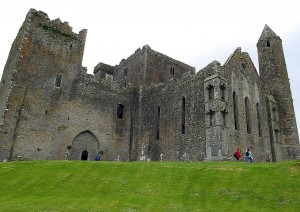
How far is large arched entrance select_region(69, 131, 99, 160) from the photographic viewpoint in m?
32.0

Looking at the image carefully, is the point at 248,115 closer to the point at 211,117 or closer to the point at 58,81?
the point at 211,117

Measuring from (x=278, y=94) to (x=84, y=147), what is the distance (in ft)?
80.6

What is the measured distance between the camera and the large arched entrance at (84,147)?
32.0 m

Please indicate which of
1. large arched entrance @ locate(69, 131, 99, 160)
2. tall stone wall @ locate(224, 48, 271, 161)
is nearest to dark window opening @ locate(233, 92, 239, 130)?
tall stone wall @ locate(224, 48, 271, 161)

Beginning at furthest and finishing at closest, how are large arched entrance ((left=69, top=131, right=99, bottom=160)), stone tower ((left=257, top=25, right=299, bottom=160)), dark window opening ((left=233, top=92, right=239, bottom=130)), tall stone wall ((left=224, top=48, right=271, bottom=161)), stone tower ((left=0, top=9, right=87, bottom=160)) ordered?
stone tower ((left=257, top=25, right=299, bottom=160)), large arched entrance ((left=69, top=131, right=99, bottom=160)), dark window opening ((left=233, top=92, right=239, bottom=130)), tall stone wall ((left=224, top=48, right=271, bottom=161)), stone tower ((left=0, top=9, right=87, bottom=160))

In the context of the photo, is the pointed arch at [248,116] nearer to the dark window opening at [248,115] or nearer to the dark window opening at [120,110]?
the dark window opening at [248,115]

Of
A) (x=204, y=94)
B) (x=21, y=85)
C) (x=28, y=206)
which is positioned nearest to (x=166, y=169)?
(x=28, y=206)

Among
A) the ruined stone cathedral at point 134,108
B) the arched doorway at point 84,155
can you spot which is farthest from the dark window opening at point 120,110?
the arched doorway at point 84,155

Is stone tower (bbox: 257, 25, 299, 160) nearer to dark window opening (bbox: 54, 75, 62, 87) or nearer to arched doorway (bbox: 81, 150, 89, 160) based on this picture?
arched doorway (bbox: 81, 150, 89, 160)

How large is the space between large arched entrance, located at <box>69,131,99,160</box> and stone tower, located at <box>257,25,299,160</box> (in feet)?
66.2

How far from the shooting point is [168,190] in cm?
1520

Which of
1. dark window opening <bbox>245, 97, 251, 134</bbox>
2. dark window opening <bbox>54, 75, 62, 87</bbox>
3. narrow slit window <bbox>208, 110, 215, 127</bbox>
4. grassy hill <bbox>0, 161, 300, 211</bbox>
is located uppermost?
dark window opening <bbox>54, 75, 62, 87</bbox>

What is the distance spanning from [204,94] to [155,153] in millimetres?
9187

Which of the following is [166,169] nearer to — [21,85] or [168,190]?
[168,190]
